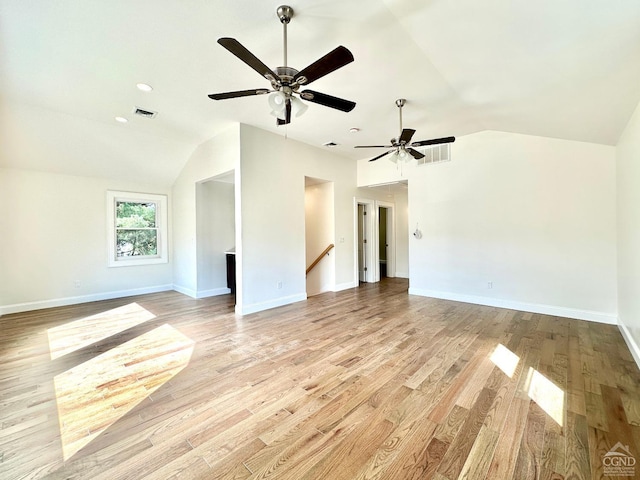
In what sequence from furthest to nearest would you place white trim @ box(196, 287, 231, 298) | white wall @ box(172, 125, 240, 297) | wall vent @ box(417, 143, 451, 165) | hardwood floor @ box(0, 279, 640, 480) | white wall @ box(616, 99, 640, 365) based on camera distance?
white trim @ box(196, 287, 231, 298) < wall vent @ box(417, 143, 451, 165) < white wall @ box(172, 125, 240, 297) < white wall @ box(616, 99, 640, 365) < hardwood floor @ box(0, 279, 640, 480)

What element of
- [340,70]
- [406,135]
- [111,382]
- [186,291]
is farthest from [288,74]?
[186,291]

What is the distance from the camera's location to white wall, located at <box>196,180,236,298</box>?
19.1 feet

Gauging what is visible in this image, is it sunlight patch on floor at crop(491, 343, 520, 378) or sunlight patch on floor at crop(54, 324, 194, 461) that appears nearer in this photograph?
sunlight patch on floor at crop(54, 324, 194, 461)

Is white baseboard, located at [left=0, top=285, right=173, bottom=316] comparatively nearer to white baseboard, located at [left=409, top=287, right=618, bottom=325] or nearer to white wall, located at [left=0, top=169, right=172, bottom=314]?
white wall, located at [left=0, top=169, right=172, bottom=314]

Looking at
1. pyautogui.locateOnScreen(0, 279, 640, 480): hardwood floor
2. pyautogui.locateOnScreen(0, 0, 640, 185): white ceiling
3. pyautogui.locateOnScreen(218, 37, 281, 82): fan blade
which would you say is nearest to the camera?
pyautogui.locateOnScreen(0, 279, 640, 480): hardwood floor

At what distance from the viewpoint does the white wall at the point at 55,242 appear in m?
4.75

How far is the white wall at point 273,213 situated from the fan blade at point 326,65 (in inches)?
101

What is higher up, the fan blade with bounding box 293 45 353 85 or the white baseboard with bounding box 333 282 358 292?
the fan blade with bounding box 293 45 353 85

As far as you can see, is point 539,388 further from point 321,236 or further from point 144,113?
point 144,113

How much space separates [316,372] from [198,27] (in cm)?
334

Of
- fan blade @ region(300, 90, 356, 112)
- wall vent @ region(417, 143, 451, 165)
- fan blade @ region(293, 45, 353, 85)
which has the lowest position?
fan blade @ region(300, 90, 356, 112)

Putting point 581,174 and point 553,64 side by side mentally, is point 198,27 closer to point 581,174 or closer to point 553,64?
point 553,64

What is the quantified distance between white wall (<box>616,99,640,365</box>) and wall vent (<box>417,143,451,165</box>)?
2283mm

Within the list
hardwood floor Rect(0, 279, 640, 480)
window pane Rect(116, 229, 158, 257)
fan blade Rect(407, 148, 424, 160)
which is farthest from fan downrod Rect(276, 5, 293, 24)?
window pane Rect(116, 229, 158, 257)
